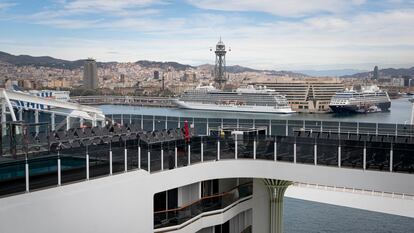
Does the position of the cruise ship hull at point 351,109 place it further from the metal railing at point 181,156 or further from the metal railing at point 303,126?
the metal railing at point 181,156

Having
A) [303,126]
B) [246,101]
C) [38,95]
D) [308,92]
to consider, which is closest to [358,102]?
[308,92]

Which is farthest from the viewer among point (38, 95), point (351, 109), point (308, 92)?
point (308, 92)

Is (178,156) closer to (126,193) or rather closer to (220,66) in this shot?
(126,193)

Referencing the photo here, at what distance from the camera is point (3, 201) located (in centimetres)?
497

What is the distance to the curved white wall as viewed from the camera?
5.20 meters

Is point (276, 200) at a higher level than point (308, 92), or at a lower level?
lower

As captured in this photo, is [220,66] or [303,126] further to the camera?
[220,66]

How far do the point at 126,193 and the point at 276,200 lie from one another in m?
3.51

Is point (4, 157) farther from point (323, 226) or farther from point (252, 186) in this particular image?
point (323, 226)

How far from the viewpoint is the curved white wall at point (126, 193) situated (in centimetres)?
520

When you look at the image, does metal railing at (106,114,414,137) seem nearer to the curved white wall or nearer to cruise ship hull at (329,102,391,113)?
the curved white wall

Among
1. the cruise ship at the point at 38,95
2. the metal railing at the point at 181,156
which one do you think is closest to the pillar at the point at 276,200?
the metal railing at the point at 181,156

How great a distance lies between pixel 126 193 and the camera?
251 inches

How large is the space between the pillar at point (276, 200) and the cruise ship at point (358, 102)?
56.3 metres
